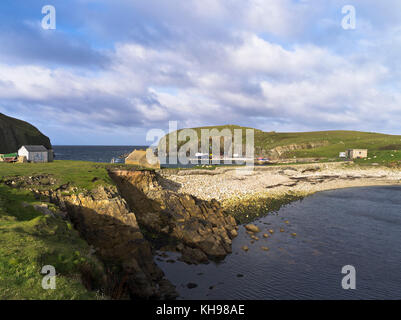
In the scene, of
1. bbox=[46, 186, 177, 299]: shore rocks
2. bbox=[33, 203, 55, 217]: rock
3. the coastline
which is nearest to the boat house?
the coastline

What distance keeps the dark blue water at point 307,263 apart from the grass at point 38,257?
29.9ft

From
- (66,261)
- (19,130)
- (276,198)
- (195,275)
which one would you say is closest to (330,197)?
(276,198)

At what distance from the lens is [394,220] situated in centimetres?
3784

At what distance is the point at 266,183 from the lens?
201 feet

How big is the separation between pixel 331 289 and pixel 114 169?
31569 mm

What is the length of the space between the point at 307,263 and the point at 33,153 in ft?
151

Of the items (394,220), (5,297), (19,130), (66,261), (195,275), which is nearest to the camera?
(5,297)

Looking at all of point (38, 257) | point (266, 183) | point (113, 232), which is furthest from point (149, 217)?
point (266, 183)

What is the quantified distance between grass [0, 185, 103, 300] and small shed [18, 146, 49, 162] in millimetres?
28970

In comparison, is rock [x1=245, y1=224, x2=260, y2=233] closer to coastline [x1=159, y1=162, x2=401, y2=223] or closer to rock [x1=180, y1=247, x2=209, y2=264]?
coastline [x1=159, y1=162, x2=401, y2=223]

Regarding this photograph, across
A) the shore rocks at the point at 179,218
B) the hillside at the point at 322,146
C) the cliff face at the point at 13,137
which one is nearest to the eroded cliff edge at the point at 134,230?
the shore rocks at the point at 179,218

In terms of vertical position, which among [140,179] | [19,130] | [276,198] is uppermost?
[19,130]

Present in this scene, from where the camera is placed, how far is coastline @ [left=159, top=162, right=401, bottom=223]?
45.0 m

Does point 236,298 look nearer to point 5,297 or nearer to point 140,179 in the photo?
point 5,297
